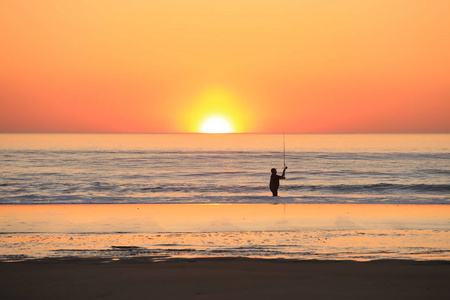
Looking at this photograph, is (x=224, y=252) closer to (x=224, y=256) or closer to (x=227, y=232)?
(x=224, y=256)

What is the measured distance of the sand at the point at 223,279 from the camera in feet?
27.0

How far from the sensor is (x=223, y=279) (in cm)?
907

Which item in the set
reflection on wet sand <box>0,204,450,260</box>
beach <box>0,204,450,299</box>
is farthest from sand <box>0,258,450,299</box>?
reflection on wet sand <box>0,204,450,260</box>

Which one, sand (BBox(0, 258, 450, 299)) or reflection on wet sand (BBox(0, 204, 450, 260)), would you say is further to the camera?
reflection on wet sand (BBox(0, 204, 450, 260))

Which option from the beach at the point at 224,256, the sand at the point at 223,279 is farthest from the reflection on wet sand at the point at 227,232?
the sand at the point at 223,279

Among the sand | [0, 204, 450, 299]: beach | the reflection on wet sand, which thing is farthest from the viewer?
the reflection on wet sand

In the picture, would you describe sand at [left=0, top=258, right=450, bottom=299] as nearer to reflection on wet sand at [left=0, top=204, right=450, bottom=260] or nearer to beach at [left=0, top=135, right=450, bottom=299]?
beach at [left=0, top=135, right=450, bottom=299]

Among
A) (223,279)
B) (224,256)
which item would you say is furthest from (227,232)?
(223,279)

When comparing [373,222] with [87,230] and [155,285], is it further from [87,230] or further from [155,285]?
[155,285]

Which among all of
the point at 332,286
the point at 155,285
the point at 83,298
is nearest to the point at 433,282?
the point at 332,286

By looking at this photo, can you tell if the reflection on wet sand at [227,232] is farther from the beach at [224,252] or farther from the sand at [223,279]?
the sand at [223,279]

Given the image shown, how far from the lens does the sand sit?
823 centimetres

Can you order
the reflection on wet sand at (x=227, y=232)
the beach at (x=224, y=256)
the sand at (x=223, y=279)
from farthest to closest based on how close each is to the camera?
the reflection on wet sand at (x=227, y=232) < the beach at (x=224, y=256) < the sand at (x=223, y=279)

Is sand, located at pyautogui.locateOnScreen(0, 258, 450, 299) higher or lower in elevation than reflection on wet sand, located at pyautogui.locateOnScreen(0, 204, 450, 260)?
lower
